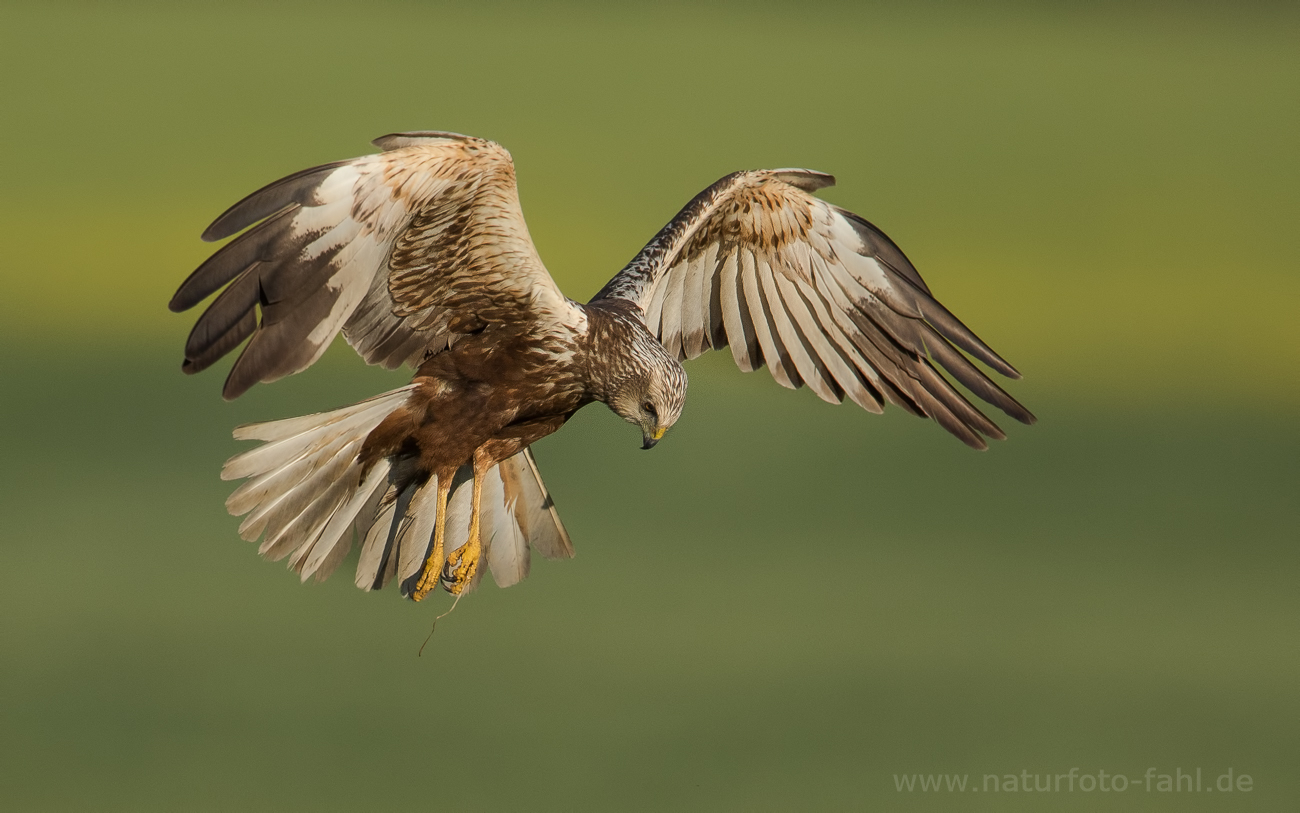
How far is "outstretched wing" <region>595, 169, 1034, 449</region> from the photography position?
7199mm

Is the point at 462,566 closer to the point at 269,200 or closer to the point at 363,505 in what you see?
the point at 363,505

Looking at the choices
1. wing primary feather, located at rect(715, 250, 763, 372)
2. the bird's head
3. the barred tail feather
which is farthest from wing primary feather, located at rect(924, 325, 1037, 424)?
the barred tail feather

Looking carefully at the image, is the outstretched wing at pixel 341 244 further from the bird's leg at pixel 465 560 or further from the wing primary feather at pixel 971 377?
the wing primary feather at pixel 971 377

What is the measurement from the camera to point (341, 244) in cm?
601

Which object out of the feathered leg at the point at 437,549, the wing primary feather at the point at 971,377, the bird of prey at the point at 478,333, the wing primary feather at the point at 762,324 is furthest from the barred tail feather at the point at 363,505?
the wing primary feather at the point at 971,377

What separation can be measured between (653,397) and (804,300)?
1498 millimetres

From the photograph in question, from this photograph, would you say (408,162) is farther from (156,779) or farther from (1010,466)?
(1010,466)

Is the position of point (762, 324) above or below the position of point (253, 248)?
below

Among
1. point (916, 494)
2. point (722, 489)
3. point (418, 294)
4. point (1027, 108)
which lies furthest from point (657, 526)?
point (1027, 108)

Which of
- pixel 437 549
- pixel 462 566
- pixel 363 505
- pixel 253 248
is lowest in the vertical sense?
pixel 462 566

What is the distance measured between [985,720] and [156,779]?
602 centimetres

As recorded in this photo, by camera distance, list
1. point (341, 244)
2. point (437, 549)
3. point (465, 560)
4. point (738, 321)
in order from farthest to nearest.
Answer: point (738, 321), point (465, 560), point (437, 549), point (341, 244)

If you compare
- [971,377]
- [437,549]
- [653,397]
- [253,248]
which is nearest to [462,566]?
[437,549]

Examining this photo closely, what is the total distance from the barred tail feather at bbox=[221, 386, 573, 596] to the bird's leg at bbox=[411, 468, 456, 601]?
10.4 inches
